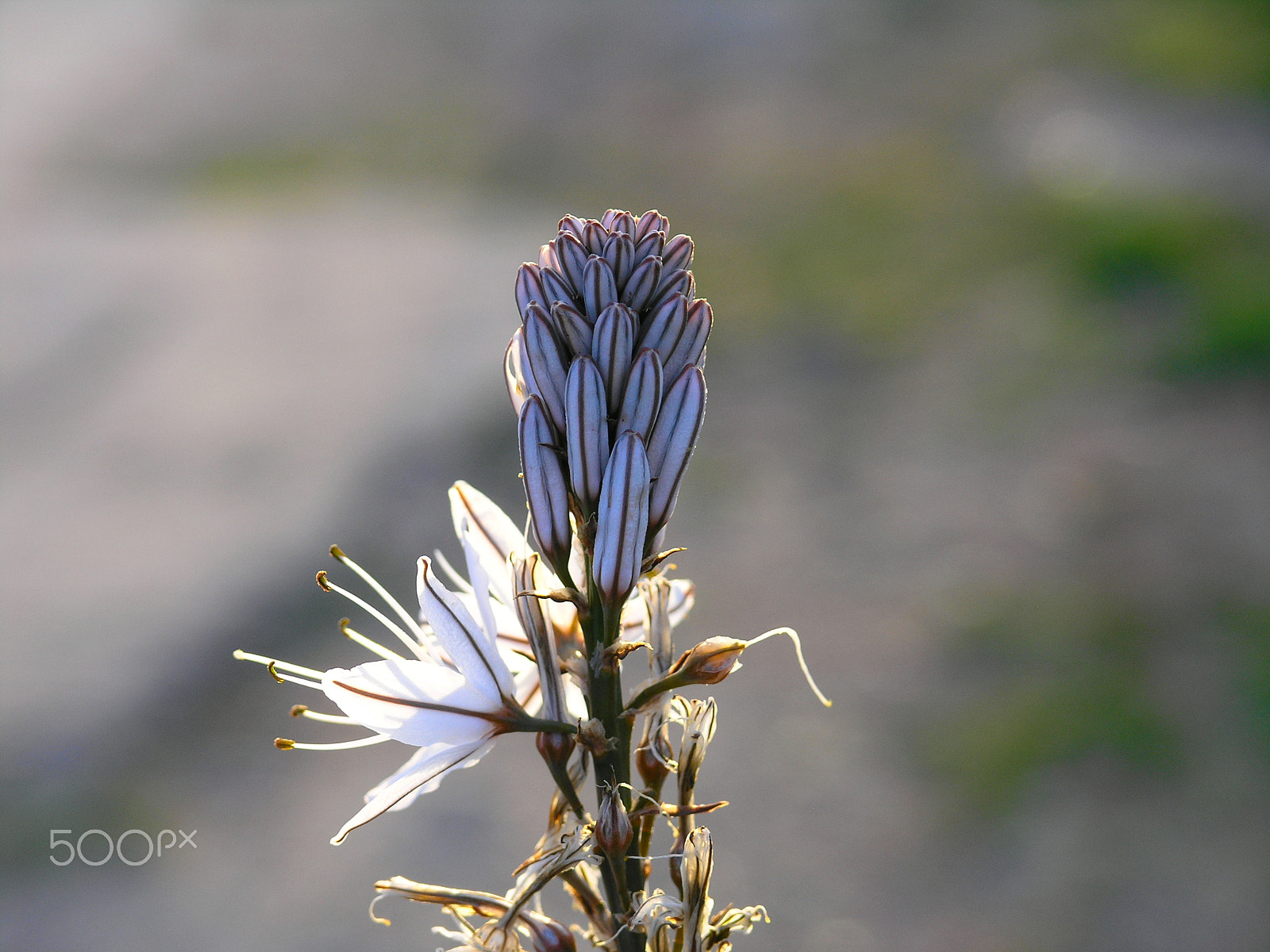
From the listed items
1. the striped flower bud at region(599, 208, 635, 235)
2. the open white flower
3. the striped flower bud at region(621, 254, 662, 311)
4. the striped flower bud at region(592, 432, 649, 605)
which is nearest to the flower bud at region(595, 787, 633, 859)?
the open white flower

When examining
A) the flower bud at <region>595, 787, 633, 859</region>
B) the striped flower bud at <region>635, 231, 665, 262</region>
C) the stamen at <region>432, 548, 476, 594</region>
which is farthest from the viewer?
the stamen at <region>432, 548, 476, 594</region>

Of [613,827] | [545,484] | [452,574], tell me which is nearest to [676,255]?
[545,484]

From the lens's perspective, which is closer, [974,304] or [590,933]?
[590,933]

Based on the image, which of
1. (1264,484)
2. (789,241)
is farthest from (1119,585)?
(789,241)

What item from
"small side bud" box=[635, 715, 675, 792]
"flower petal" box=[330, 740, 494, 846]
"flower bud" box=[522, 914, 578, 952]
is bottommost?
"flower bud" box=[522, 914, 578, 952]

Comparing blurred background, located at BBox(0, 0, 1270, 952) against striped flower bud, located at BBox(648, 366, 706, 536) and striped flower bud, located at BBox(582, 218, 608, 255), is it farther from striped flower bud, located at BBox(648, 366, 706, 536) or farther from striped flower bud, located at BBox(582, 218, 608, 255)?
striped flower bud, located at BBox(582, 218, 608, 255)

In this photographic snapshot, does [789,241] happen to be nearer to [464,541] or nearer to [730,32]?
[730,32]
